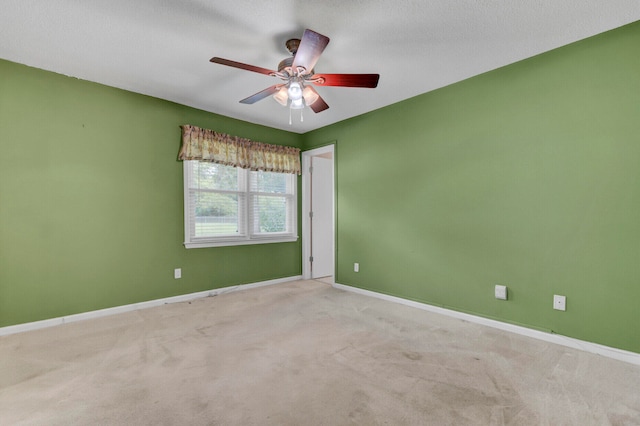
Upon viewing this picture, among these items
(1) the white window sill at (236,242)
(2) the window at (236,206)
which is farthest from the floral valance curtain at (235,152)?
(1) the white window sill at (236,242)

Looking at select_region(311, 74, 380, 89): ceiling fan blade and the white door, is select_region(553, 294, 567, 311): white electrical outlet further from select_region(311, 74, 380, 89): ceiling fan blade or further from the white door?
the white door

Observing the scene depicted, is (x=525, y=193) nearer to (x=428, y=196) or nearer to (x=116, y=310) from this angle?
(x=428, y=196)

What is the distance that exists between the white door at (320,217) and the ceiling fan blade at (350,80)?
9.01 feet

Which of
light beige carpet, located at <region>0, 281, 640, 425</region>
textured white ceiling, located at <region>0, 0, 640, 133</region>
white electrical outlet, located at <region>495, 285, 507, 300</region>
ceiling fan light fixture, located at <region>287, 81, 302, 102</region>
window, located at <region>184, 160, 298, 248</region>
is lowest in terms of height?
light beige carpet, located at <region>0, 281, 640, 425</region>

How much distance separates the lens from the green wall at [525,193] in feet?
7.44

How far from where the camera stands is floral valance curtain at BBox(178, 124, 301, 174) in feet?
12.4

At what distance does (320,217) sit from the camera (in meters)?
5.25

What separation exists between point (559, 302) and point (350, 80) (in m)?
2.54

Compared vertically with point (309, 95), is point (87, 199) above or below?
below

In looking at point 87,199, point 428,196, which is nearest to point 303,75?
point 428,196

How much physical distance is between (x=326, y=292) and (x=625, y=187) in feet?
10.7

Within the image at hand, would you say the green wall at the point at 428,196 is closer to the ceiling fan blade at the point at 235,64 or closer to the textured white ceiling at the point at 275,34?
the textured white ceiling at the point at 275,34

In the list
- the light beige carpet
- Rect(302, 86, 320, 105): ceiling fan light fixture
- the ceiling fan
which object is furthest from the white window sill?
Rect(302, 86, 320, 105): ceiling fan light fixture

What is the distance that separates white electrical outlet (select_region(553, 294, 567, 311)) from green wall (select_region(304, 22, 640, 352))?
4 cm
